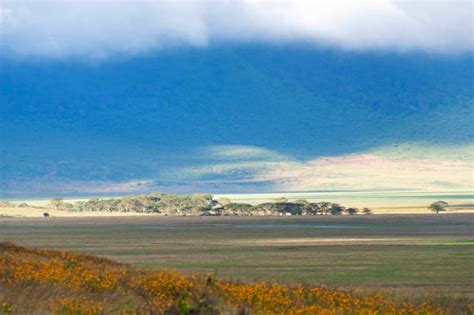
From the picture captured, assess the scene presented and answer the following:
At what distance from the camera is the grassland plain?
30797 millimetres

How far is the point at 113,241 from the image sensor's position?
53.2 metres

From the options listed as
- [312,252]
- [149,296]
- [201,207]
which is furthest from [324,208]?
[149,296]

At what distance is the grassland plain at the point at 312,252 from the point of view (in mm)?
30797

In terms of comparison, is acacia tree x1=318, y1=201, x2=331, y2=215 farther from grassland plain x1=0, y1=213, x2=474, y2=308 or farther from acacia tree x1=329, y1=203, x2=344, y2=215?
grassland plain x1=0, y1=213, x2=474, y2=308

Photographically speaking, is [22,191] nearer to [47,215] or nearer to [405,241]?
[47,215]

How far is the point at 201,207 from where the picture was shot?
113m

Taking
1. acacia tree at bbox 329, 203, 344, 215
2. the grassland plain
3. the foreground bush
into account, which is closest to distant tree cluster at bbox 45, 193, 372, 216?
acacia tree at bbox 329, 203, 344, 215

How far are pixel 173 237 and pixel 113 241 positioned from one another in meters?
4.74

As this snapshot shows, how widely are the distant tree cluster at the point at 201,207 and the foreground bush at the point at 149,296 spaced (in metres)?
78.4

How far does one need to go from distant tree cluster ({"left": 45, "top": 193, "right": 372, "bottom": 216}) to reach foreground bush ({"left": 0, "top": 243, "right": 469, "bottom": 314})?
7845cm

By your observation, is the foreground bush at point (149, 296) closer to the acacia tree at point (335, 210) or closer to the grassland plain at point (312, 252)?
the grassland plain at point (312, 252)

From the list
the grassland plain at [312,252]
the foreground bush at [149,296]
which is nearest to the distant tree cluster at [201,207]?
the grassland plain at [312,252]

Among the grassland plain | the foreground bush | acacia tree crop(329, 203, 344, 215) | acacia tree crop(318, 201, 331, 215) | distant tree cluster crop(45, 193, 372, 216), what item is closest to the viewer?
the foreground bush

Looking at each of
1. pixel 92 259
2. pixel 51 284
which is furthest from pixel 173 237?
pixel 51 284
